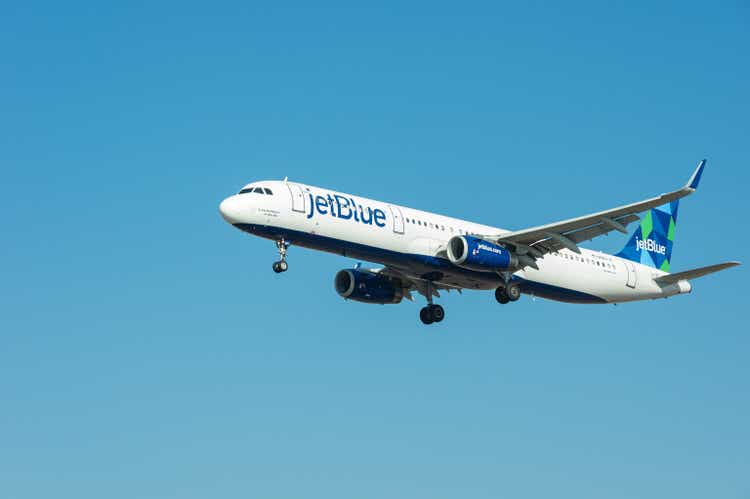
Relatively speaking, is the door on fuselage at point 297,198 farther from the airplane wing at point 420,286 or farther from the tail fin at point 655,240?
the tail fin at point 655,240

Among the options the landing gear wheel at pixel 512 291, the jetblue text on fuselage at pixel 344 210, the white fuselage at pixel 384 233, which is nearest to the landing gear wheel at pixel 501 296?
the landing gear wheel at pixel 512 291

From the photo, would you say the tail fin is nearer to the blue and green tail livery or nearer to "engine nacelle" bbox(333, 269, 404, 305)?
the blue and green tail livery

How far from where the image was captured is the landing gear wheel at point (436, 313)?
59062 mm

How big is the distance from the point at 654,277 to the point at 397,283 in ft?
43.1

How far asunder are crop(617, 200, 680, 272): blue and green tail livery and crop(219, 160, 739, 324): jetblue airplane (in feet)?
1.18

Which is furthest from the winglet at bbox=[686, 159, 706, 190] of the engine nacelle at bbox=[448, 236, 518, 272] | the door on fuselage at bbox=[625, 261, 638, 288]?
the door on fuselage at bbox=[625, 261, 638, 288]

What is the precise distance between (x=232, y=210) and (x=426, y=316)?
13.3 metres

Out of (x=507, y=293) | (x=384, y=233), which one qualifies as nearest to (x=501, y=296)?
(x=507, y=293)

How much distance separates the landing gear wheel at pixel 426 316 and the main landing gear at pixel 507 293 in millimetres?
4640

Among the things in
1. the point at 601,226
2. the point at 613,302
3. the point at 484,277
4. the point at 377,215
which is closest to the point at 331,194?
the point at 377,215

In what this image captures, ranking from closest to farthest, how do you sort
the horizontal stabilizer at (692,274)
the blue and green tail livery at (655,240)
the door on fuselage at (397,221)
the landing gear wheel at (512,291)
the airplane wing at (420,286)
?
the door on fuselage at (397,221) < the horizontal stabilizer at (692,274) < the landing gear wheel at (512,291) < the airplane wing at (420,286) < the blue and green tail livery at (655,240)

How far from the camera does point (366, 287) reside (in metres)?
59.1

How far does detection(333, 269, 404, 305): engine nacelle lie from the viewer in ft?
193

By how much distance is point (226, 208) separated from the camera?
50250mm
